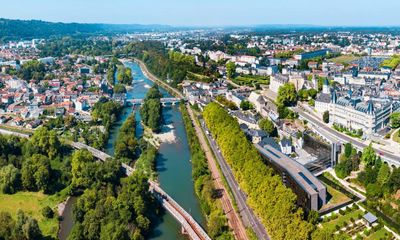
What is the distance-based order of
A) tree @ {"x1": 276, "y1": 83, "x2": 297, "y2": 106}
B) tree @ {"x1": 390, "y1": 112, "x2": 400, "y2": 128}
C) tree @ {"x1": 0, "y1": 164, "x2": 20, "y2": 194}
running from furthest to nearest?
1. tree @ {"x1": 276, "y1": 83, "x2": 297, "y2": 106}
2. tree @ {"x1": 390, "y1": 112, "x2": 400, "y2": 128}
3. tree @ {"x1": 0, "y1": 164, "x2": 20, "y2": 194}

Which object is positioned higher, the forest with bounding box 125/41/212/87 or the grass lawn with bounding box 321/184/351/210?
the forest with bounding box 125/41/212/87

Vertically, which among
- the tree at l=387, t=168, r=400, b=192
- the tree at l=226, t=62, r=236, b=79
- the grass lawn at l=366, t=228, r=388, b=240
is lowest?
the grass lawn at l=366, t=228, r=388, b=240

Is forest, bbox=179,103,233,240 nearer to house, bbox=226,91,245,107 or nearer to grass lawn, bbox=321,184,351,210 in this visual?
grass lawn, bbox=321,184,351,210

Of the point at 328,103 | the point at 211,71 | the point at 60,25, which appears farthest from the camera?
the point at 60,25

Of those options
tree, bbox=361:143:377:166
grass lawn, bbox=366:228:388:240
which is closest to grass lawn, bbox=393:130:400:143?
tree, bbox=361:143:377:166

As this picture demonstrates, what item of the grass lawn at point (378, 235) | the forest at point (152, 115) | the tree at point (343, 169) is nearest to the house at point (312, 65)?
the forest at point (152, 115)

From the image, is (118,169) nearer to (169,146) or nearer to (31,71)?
(169,146)

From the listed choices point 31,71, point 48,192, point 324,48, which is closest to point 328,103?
point 48,192
